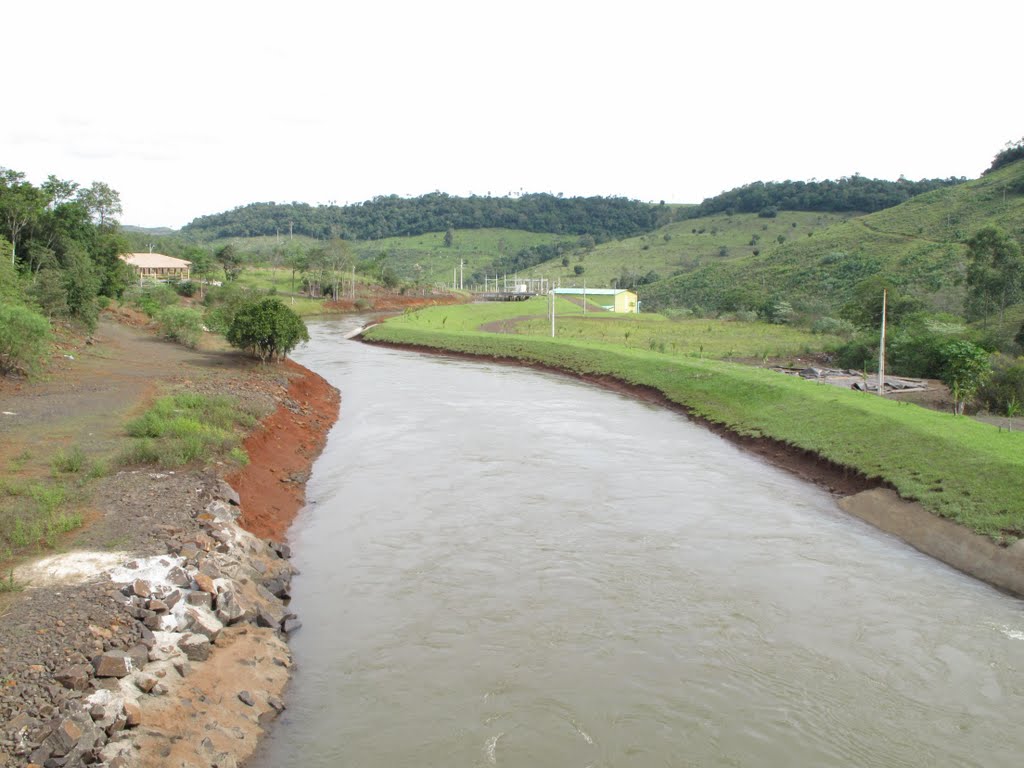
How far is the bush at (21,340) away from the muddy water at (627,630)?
370 inches

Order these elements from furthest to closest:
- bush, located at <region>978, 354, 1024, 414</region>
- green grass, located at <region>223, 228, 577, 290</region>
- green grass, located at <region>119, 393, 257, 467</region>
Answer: green grass, located at <region>223, 228, 577, 290</region> → bush, located at <region>978, 354, 1024, 414</region> → green grass, located at <region>119, 393, 257, 467</region>

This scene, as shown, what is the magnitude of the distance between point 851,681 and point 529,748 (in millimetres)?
4199

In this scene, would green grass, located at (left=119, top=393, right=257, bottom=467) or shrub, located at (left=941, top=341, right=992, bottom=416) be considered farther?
shrub, located at (left=941, top=341, right=992, bottom=416)

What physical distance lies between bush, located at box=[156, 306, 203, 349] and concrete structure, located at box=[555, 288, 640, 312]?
149 feet

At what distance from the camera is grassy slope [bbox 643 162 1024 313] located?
6122 centimetres

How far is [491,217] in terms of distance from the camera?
7062 inches

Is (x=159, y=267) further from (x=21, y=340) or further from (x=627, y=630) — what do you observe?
(x=627, y=630)

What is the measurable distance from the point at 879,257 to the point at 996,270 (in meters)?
30.3

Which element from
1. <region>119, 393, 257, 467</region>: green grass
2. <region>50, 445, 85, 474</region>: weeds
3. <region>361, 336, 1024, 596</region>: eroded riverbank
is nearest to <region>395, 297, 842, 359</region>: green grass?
<region>361, 336, 1024, 596</region>: eroded riverbank

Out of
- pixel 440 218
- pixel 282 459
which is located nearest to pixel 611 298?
pixel 282 459

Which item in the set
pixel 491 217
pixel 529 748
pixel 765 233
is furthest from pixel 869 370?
pixel 491 217

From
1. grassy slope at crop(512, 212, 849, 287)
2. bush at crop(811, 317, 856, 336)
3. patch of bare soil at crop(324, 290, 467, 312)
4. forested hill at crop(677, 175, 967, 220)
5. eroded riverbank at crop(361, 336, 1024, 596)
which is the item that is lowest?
eroded riverbank at crop(361, 336, 1024, 596)

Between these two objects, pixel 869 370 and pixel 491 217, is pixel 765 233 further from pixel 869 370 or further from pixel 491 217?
pixel 869 370

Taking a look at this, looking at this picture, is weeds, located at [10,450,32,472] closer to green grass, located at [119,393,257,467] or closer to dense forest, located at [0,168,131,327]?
green grass, located at [119,393,257,467]
